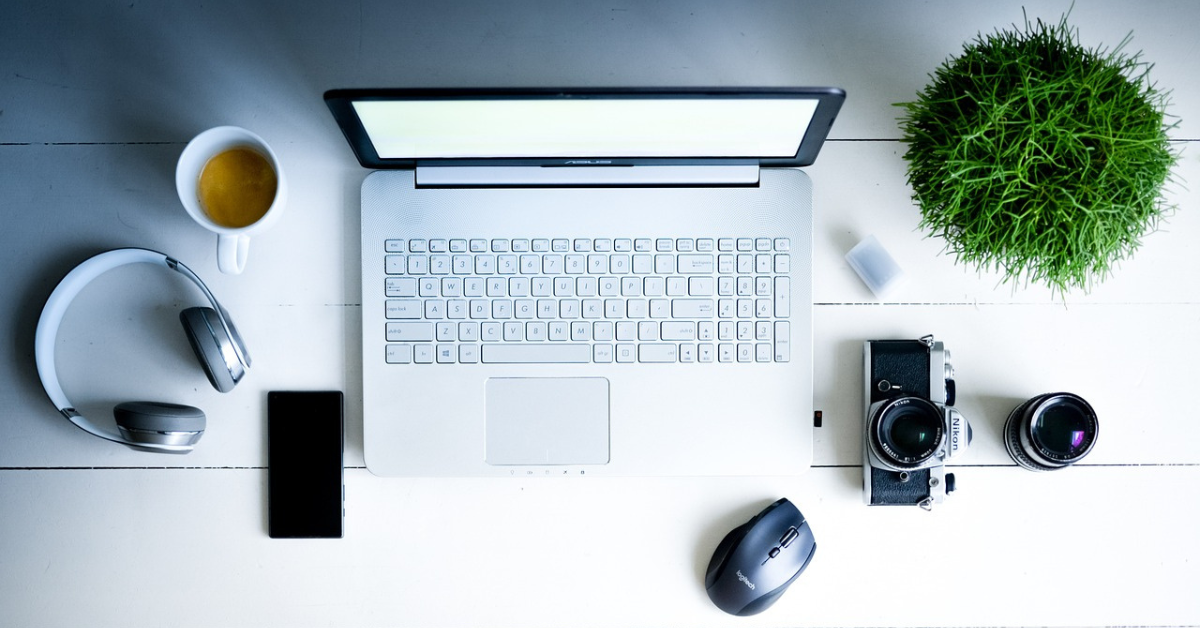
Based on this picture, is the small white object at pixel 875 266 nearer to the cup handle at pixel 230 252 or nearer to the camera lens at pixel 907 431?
the camera lens at pixel 907 431

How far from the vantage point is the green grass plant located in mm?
672

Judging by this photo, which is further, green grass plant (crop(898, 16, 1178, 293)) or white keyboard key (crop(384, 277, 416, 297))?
white keyboard key (crop(384, 277, 416, 297))

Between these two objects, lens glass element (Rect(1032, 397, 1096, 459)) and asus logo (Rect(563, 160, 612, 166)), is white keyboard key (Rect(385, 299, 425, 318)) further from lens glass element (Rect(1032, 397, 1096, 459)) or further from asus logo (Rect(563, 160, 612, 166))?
lens glass element (Rect(1032, 397, 1096, 459))

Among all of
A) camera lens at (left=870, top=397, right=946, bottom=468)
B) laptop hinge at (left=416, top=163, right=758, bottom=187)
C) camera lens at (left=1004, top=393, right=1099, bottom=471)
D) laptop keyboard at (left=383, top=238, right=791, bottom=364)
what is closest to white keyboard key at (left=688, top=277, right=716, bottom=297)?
laptop keyboard at (left=383, top=238, right=791, bottom=364)

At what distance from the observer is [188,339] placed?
0.82 metres

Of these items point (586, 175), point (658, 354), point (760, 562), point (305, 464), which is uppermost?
Result: point (586, 175)

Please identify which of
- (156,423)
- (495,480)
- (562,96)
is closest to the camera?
(562,96)

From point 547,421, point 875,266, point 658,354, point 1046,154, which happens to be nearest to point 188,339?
point 547,421

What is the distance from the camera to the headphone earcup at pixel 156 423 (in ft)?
2.49

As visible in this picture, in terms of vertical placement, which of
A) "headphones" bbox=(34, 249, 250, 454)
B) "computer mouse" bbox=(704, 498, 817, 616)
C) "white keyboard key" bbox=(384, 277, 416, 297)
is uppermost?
"white keyboard key" bbox=(384, 277, 416, 297)

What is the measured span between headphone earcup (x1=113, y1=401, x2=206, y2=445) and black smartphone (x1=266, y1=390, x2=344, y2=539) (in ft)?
0.28

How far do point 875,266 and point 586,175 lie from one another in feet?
1.18

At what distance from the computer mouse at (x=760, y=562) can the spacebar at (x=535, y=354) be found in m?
0.28

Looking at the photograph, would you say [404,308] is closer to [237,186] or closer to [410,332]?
[410,332]
